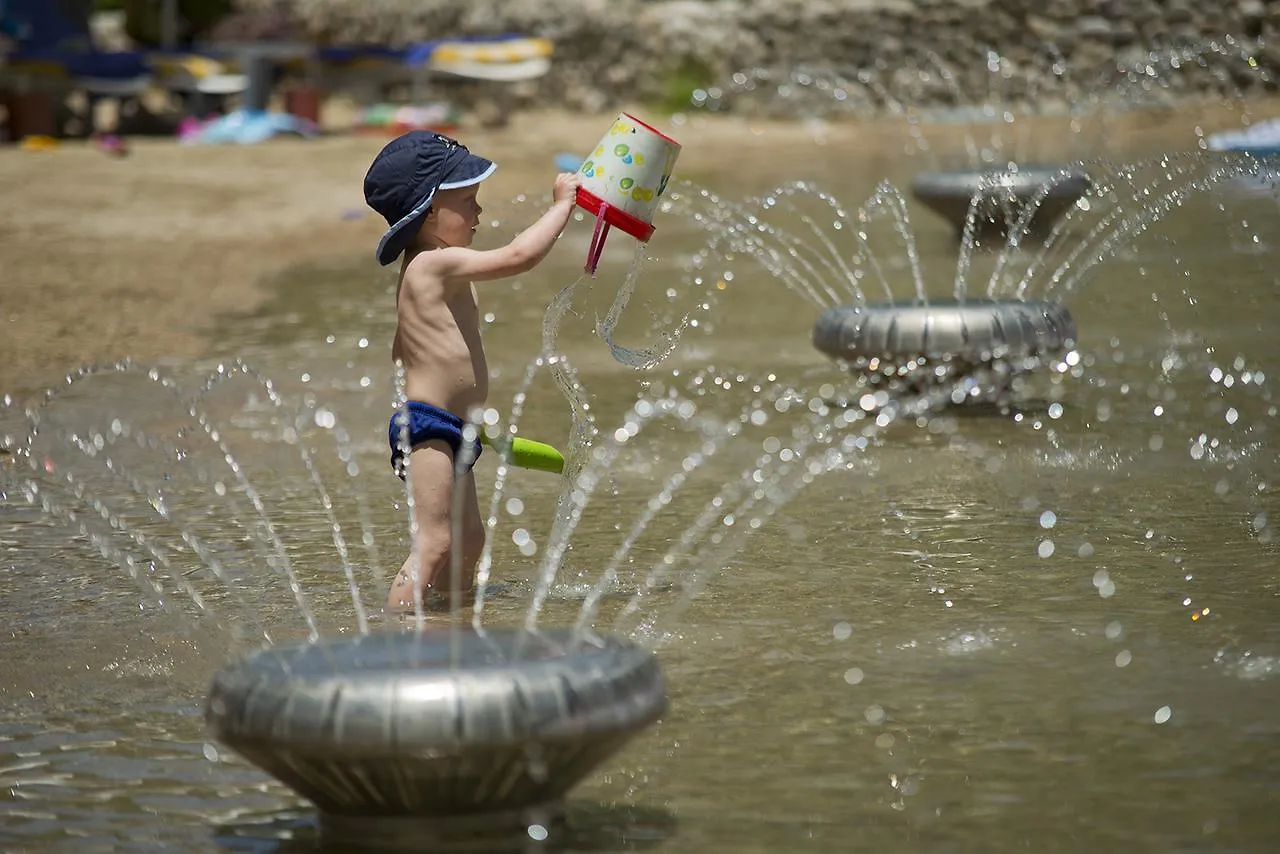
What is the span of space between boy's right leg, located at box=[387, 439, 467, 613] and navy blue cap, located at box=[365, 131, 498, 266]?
0.50m

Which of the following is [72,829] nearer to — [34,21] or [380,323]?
[380,323]

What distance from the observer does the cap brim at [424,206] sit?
445 cm

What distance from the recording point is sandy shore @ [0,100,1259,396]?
957cm

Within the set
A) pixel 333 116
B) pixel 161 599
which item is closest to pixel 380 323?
pixel 161 599

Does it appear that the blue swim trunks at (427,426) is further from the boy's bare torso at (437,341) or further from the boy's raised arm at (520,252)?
the boy's raised arm at (520,252)

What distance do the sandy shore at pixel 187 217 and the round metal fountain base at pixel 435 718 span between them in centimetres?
539

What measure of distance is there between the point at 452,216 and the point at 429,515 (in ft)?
2.27

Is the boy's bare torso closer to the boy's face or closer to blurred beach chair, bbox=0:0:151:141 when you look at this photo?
the boy's face

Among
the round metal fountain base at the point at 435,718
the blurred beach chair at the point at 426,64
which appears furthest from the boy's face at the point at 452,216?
the blurred beach chair at the point at 426,64

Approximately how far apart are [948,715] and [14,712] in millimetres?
1880

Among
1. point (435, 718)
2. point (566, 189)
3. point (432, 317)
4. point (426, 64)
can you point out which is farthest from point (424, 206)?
point (426, 64)

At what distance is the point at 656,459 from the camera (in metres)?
6.42

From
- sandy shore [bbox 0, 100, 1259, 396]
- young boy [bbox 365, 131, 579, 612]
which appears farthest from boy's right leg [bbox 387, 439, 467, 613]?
sandy shore [bbox 0, 100, 1259, 396]

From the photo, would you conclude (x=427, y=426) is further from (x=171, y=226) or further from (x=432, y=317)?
(x=171, y=226)
